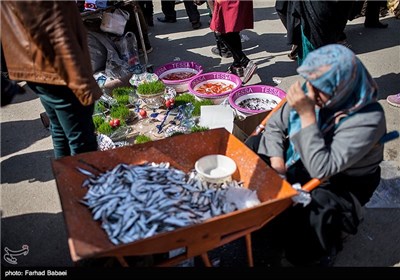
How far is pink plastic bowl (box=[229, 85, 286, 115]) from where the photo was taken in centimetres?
452

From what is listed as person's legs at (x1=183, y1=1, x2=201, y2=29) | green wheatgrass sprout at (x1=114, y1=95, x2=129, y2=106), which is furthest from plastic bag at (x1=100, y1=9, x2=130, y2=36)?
person's legs at (x1=183, y1=1, x2=201, y2=29)

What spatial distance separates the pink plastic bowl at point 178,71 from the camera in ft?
16.7

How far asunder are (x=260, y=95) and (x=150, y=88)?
55.1 inches

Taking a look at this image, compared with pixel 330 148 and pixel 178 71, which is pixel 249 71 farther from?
pixel 330 148

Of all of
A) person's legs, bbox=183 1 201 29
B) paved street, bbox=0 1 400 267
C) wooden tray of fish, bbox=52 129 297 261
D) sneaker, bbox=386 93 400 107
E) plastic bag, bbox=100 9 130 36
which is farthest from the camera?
person's legs, bbox=183 1 201 29

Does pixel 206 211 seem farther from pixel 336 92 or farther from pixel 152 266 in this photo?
pixel 336 92

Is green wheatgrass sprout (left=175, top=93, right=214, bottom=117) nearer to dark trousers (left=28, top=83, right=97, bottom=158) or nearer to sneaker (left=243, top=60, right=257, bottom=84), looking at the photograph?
sneaker (left=243, top=60, right=257, bottom=84)

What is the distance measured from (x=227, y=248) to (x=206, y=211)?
2.47 ft

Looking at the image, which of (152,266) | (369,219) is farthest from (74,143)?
(369,219)

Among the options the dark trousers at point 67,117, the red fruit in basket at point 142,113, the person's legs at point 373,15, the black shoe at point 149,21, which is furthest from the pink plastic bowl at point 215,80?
the person's legs at point 373,15

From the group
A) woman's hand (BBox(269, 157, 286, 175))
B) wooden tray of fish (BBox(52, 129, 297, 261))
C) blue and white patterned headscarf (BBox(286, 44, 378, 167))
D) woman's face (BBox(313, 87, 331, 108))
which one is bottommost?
woman's hand (BBox(269, 157, 286, 175))

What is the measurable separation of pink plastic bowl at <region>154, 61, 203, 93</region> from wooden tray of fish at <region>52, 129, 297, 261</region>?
2.43 metres

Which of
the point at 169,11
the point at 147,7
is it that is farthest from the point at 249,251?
the point at 169,11

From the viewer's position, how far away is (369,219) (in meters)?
3.15
